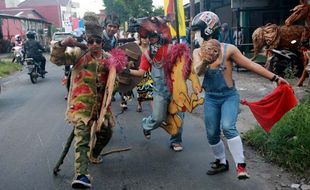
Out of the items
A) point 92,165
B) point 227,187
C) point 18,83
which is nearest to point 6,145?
point 92,165

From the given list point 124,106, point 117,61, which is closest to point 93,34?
point 117,61

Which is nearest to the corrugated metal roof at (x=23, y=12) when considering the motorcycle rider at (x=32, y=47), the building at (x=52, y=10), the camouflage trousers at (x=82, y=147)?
the building at (x=52, y=10)

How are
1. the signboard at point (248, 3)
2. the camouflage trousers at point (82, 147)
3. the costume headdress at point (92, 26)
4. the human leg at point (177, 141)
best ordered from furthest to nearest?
the signboard at point (248, 3) → the human leg at point (177, 141) → the costume headdress at point (92, 26) → the camouflage trousers at point (82, 147)

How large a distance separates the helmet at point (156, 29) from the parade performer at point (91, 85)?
1.03 m

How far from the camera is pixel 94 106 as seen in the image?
181 inches

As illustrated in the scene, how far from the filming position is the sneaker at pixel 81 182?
166 inches

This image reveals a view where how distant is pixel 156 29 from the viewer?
5680 mm

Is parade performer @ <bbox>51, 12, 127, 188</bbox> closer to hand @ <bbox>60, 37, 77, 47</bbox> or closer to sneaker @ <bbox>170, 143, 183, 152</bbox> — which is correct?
hand @ <bbox>60, 37, 77, 47</bbox>

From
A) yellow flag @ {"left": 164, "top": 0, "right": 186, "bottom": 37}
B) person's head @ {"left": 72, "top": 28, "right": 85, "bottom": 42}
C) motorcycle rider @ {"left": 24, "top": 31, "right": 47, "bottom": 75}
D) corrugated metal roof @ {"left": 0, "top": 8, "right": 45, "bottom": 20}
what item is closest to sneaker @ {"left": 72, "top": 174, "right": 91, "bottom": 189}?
person's head @ {"left": 72, "top": 28, "right": 85, "bottom": 42}

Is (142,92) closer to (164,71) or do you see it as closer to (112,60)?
(164,71)

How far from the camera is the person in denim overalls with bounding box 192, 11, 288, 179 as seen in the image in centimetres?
421

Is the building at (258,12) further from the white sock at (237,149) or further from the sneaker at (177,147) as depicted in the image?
the white sock at (237,149)

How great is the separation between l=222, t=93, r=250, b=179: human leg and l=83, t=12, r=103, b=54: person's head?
4.90 feet

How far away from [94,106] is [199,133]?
8.89 feet
